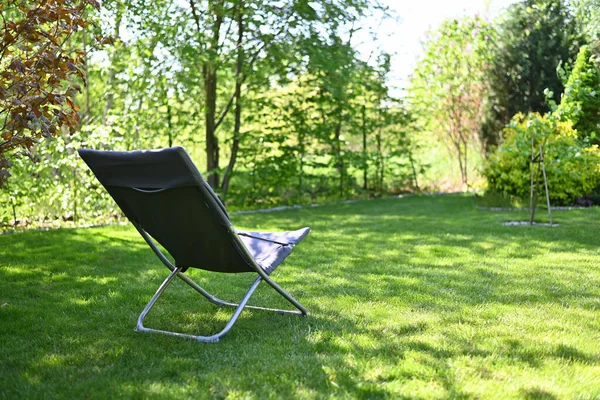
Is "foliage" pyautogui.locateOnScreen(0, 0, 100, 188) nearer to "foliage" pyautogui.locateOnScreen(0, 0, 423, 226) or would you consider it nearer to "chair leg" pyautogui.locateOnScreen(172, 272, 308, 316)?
"chair leg" pyautogui.locateOnScreen(172, 272, 308, 316)

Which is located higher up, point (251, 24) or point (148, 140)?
point (251, 24)

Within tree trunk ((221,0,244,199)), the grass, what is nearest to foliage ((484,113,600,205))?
the grass

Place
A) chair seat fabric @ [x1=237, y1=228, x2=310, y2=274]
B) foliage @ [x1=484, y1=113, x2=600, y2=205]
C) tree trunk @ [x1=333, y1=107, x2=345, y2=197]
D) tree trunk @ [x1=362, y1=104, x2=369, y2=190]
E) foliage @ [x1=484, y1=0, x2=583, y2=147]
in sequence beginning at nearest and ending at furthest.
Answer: chair seat fabric @ [x1=237, y1=228, x2=310, y2=274], foliage @ [x1=484, y1=113, x2=600, y2=205], tree trunk @ [x1=333, y1=107, x2=345, y2=197], tree trunk @ [x1=362, y1=104, x2=369, y2=190], foliage @ [x1=484, y1=0, x2=583, y2=147]

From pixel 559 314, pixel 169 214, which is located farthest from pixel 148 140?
pixel 559 314

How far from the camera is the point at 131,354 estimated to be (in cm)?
307

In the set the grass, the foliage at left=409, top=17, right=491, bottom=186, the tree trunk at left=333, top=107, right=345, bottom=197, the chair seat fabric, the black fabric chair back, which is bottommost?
the grass

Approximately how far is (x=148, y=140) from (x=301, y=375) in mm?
6966

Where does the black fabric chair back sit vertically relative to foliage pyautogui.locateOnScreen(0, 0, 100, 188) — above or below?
below

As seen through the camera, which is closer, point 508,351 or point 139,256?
point 508,351

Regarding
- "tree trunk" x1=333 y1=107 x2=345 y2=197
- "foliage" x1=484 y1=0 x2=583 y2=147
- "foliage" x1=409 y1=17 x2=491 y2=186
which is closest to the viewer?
"tree trunk" x1=333 y1=107 x2=345 y2=197

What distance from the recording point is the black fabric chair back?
3.13 meters

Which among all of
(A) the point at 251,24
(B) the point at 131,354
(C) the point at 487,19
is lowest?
(B) the point at 131,354

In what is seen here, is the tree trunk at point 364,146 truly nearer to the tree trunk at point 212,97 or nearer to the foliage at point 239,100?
the foliage at point 239,100

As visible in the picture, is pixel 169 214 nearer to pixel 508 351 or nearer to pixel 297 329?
pixel 297 329
